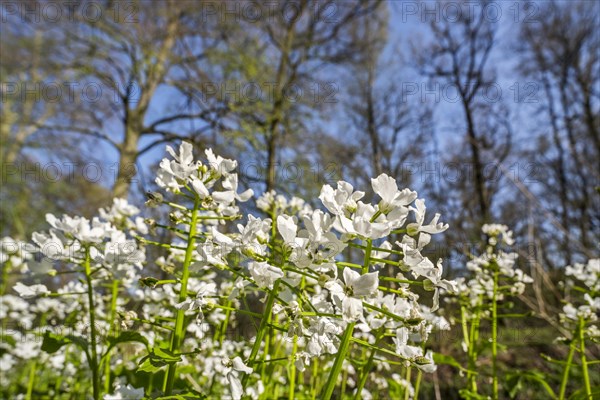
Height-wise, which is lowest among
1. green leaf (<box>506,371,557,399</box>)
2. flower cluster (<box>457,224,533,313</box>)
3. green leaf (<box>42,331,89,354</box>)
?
green leaf (<box>506,371,557,399</box>)

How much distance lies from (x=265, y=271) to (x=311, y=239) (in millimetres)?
149

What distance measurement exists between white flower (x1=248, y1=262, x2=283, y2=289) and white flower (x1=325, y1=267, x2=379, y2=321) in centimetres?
14

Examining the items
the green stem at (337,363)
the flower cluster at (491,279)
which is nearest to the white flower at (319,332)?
the green stem at (337,363)

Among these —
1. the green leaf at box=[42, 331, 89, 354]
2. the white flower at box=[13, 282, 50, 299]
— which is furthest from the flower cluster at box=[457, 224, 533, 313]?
the white flower at box=[13, 282, 50, 299]

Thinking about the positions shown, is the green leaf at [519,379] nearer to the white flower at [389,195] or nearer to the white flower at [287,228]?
the white flower at [389,195]

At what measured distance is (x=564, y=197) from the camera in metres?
12.6

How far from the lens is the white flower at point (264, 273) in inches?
41.6

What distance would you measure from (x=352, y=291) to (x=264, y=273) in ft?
0.78

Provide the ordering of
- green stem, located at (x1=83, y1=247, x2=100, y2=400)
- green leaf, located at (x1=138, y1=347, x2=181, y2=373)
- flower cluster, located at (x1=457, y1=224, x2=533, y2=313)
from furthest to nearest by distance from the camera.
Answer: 1. flower cluster, located at (x1=457, y1=224, x2=533, y2=313)
2. green stem, located at (x1=83, y1=247, x2=100, y2=400)
3. green leaf, located at (x1=138, y1=347, x2=181, y2=373)

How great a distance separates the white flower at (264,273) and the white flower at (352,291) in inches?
5.3

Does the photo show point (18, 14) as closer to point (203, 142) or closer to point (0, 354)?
point (203, 142)

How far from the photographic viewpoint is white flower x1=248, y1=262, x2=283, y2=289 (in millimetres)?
1058

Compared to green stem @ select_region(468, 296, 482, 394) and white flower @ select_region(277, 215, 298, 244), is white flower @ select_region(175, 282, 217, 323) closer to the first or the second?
white flower @ select_region(277, 215, 298, 244)

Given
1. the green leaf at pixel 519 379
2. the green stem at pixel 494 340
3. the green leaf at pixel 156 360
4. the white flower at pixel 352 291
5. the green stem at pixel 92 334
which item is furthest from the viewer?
the green stem at pixel 494 340
